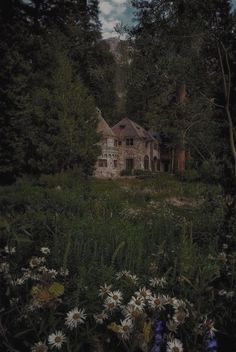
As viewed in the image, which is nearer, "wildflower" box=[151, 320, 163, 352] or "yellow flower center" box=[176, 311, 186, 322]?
"wildflower" box=[151, 320, 163, 352]

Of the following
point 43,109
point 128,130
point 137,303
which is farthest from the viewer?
point 128,130

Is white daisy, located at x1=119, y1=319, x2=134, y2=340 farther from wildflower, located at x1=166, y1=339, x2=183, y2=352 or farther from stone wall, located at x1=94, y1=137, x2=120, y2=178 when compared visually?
stone wall, located at x1=94, y1=137, x2=120, y2=178

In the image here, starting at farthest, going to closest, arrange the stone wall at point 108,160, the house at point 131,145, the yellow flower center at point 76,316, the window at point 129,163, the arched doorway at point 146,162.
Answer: the arched doorway at point 146,162, the window at point 129,163, the house at point 131,145, the stone wall at point 108,160, the yellow flower center at point 76,316

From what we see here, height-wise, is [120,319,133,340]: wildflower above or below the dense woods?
below

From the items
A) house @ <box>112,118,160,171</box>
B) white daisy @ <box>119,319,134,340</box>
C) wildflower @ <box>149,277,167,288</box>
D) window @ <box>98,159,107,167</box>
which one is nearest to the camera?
white daisy @ <box>119,319,134,340</box>

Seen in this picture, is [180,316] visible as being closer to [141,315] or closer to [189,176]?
[141,315]

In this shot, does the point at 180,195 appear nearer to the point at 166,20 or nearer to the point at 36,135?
the point at 166,20

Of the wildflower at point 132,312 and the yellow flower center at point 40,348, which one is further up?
the wildflower at point 132,312

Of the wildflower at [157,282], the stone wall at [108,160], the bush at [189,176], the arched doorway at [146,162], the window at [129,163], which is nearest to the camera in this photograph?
the wildflower at [157,282]

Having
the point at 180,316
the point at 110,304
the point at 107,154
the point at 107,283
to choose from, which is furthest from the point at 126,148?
the point at 180,316

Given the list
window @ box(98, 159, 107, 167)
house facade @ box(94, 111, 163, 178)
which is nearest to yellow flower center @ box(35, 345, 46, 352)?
window @ box(98, 159, 107, 167)

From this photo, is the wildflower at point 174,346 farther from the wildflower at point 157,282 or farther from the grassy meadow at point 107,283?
the wildflower at point 157,282

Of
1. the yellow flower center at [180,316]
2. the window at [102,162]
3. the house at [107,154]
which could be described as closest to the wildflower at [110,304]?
the yellow flower center at [180,316]

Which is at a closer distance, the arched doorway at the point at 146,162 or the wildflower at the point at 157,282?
the wildflower at the point at 157,282
